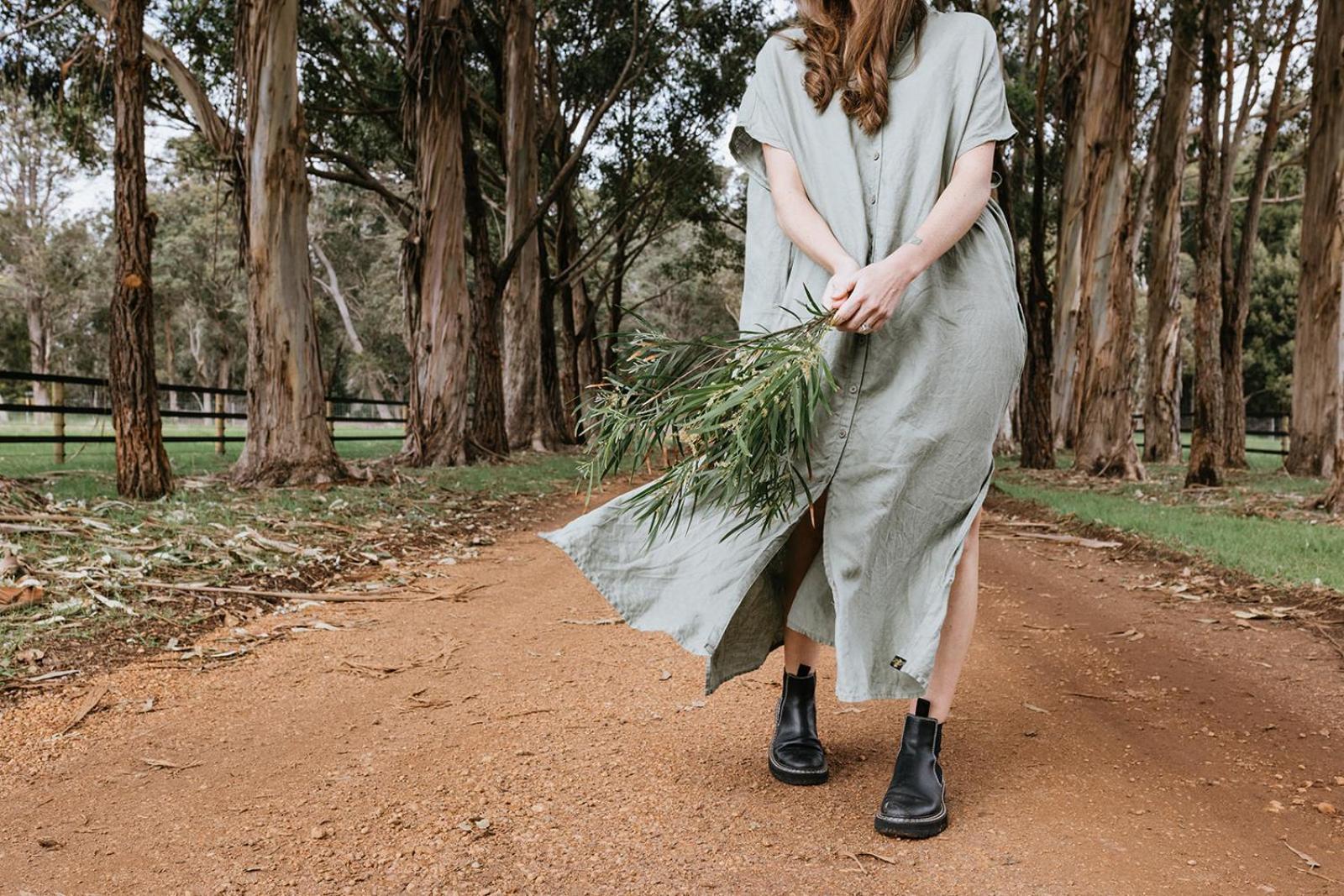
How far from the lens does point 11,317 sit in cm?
3491

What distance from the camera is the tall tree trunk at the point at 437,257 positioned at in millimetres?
13008

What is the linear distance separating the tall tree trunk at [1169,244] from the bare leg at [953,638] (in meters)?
13.2


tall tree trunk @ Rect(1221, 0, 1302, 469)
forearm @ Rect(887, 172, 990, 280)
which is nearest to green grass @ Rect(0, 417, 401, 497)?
forearm @ Rect(887, 172, 990, 280)

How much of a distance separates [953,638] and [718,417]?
0.84m

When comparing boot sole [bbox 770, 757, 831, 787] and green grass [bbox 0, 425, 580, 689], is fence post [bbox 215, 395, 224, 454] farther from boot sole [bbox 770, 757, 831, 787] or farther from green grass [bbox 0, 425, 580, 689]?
boot sole [bbox 770, 757, 831, 787]

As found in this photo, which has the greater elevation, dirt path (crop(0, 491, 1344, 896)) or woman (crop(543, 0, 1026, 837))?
woman (crop(543, 0, 1026, 837))

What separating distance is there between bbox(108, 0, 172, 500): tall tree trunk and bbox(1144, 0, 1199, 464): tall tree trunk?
40.8 ft

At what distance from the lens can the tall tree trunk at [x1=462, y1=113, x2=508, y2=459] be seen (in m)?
15.2

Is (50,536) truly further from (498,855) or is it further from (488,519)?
(498,855)

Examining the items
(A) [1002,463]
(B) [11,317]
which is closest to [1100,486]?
(A) [1002,463]

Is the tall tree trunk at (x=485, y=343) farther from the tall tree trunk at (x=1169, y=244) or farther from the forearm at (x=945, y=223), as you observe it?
the forearm at (x=945, y=223)

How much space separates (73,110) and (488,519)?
12361 millimetres

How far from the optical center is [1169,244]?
15211 millimetres

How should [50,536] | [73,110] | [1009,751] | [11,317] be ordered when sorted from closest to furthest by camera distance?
[1009,751] → [50,536] → [73,110] → [11,317]
